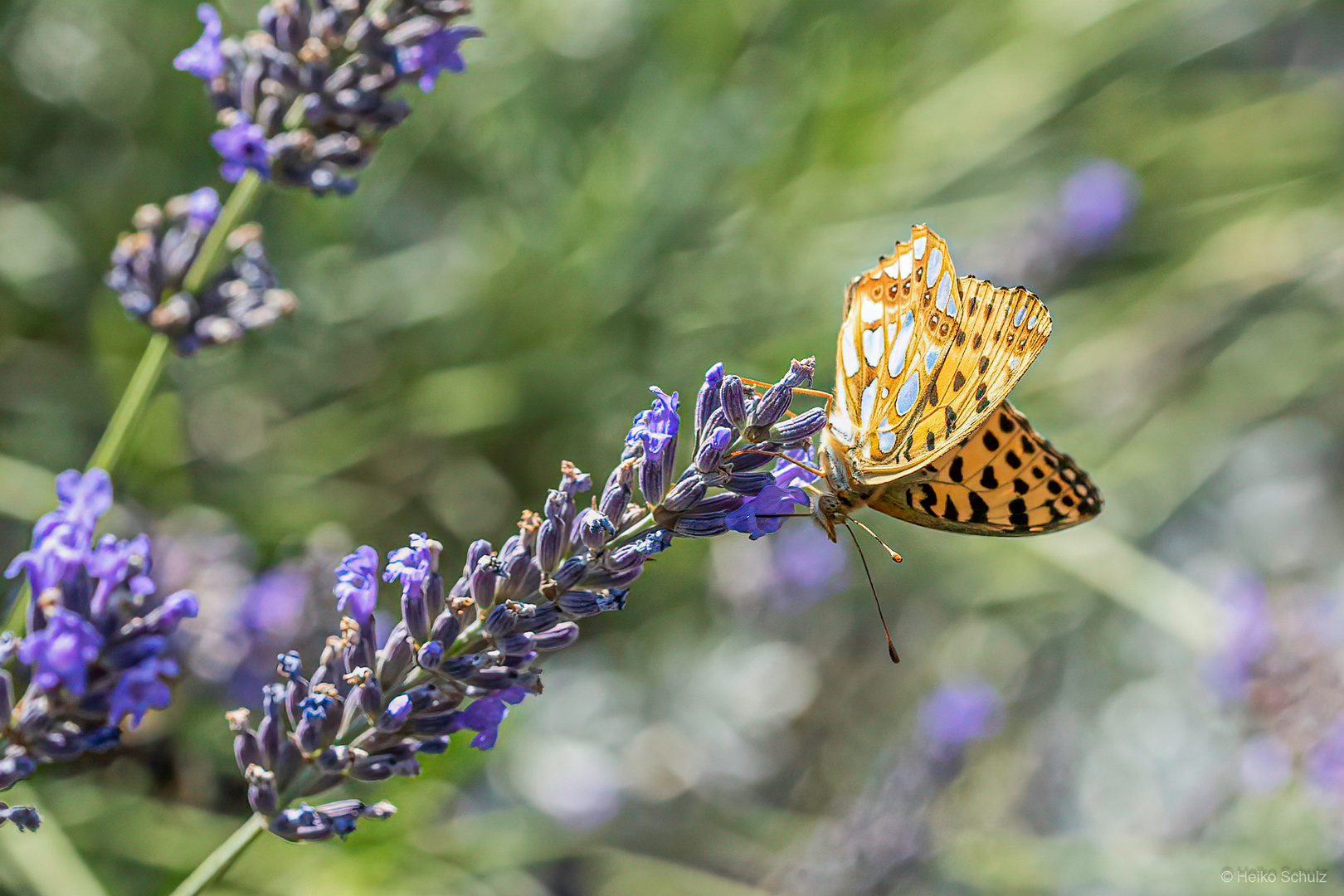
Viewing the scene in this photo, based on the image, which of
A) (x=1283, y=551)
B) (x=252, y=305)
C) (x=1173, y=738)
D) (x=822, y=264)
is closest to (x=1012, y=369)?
(x=252, y=305)

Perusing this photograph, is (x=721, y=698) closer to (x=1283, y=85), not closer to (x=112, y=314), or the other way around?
(x=112, y=314)

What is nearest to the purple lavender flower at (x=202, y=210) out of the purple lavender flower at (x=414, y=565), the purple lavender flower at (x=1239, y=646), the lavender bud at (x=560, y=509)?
the purple lavender flower at (x=414, y=565)

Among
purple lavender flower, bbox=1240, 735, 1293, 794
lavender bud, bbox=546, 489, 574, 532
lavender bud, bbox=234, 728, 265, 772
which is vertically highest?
lavender bud, bbox=546, 489, 574, 532

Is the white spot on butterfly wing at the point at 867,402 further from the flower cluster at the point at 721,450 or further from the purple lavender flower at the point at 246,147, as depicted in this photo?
the purple lavender flower at the point at 246,147

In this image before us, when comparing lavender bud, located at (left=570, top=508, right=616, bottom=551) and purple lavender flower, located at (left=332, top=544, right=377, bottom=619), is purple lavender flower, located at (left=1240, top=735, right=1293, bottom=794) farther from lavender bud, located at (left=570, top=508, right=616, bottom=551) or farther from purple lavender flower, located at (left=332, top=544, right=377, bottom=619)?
purple lavender flower, located at (left=332, top=544, right=377, bottom=619)

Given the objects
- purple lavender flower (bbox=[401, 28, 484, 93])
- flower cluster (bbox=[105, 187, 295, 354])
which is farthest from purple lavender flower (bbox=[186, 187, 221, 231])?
purple lavender flower (bbox=[401, 28, 484, 93])

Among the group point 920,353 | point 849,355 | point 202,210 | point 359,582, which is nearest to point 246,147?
point 202,210
